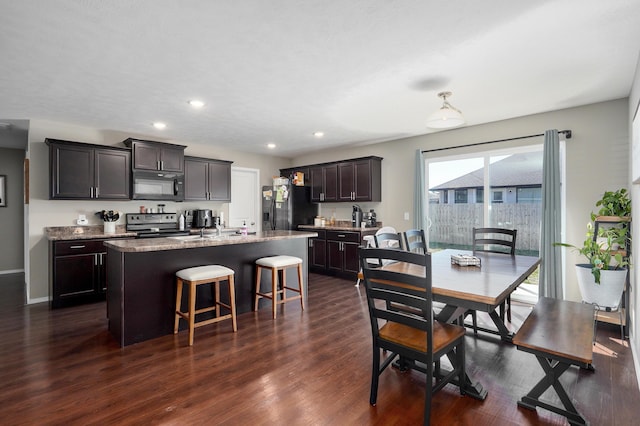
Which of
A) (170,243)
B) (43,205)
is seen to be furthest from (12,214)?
(170,243)

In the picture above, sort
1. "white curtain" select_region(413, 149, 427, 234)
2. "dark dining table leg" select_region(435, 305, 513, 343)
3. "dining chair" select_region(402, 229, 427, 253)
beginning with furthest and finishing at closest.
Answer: "white curtain" select_region(413, 149, 427, 234) < "dining chair" select_region(402, 229, 427, 253) < "dark dining table leg" select_region(435, 305, 513, 343)

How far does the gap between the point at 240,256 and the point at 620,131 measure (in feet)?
14.6

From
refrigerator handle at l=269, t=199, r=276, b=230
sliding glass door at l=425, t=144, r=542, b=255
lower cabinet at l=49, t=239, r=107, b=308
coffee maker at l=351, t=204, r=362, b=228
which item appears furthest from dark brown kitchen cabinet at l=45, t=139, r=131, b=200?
sliding glass door at l=425, t=144, r=542, b=255

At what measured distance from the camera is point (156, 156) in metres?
5.00

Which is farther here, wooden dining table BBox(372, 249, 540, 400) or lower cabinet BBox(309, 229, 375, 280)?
lower cabinet BBox(309, 229, 375, 280)

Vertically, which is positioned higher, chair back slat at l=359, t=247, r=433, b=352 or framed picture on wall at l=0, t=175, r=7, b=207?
framed picture on wall at l=0, t=175, r=7, b=207

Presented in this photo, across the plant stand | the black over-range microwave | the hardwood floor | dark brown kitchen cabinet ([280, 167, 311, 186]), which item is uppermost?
dark brown kitchen cabinet ([280, 167, 311, 186])

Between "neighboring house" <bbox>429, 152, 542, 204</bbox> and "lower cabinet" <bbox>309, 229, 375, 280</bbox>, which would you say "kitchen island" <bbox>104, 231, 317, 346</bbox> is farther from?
"neighboring house" <bbox>429, 152, 542, 204</bbox>

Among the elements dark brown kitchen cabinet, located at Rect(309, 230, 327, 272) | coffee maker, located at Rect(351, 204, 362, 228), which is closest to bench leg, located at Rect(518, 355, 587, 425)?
coffee maker, located at Rect(351, 204, 362, 228)

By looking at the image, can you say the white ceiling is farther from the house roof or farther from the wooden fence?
the wooden fence

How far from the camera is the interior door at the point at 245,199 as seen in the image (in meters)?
6.61

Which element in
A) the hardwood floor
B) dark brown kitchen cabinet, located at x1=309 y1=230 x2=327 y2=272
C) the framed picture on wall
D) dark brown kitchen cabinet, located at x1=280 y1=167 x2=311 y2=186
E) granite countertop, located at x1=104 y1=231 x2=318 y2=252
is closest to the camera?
the hardwood floor

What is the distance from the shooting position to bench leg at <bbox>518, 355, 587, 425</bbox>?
5.99 ft

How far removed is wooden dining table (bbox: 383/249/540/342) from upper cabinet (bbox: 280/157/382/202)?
2731mm
